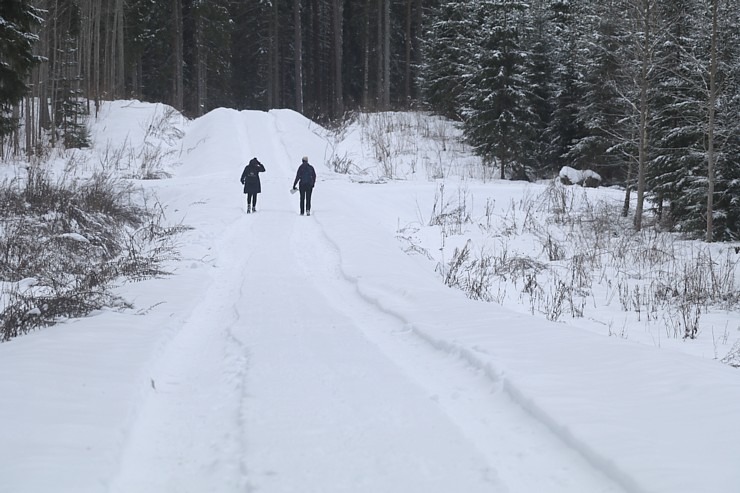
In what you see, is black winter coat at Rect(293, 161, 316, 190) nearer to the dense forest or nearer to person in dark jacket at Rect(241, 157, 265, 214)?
person in dark jacket at Rect(241, 157, 265, 214)

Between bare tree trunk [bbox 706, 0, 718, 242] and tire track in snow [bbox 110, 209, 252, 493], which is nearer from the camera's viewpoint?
tire track in snow [bbox 110, 209, 252, 493]

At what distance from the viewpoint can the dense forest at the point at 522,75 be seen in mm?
17484

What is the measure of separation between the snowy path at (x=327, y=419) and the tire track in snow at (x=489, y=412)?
0.04 feet

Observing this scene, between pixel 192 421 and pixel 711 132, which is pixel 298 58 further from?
pixel 192 421

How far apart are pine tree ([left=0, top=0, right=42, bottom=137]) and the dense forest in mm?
33

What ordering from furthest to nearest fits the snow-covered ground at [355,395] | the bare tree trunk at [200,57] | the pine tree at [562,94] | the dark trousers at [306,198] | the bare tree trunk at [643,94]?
the bare tree trunk at [200,57]
the pine tree at [562,94]
the bare tree trunk at [643,94]
the dark trousers at [306,198]
the snow-covered ground at [355,395]

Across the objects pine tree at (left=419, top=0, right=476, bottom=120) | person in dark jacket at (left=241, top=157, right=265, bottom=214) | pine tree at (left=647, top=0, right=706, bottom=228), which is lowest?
person in dark jacket at (left=241, top=157, right=265, bottom=214)

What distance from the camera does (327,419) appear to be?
4398mm

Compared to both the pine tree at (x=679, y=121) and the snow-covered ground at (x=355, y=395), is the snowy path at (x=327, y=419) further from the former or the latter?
the pine tree at (x=679, y=121)

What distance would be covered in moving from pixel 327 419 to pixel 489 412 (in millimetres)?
1264

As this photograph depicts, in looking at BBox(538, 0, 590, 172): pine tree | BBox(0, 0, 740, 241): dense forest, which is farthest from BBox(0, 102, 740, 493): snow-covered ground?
BBox(538, 0, 590, 172): pine tree

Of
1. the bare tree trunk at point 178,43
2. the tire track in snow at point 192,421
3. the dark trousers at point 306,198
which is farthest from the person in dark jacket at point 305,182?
the bare tree trunk at point 178,43

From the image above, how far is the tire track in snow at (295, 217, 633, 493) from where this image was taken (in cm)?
356

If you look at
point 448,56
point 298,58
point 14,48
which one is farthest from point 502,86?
point 298,58
